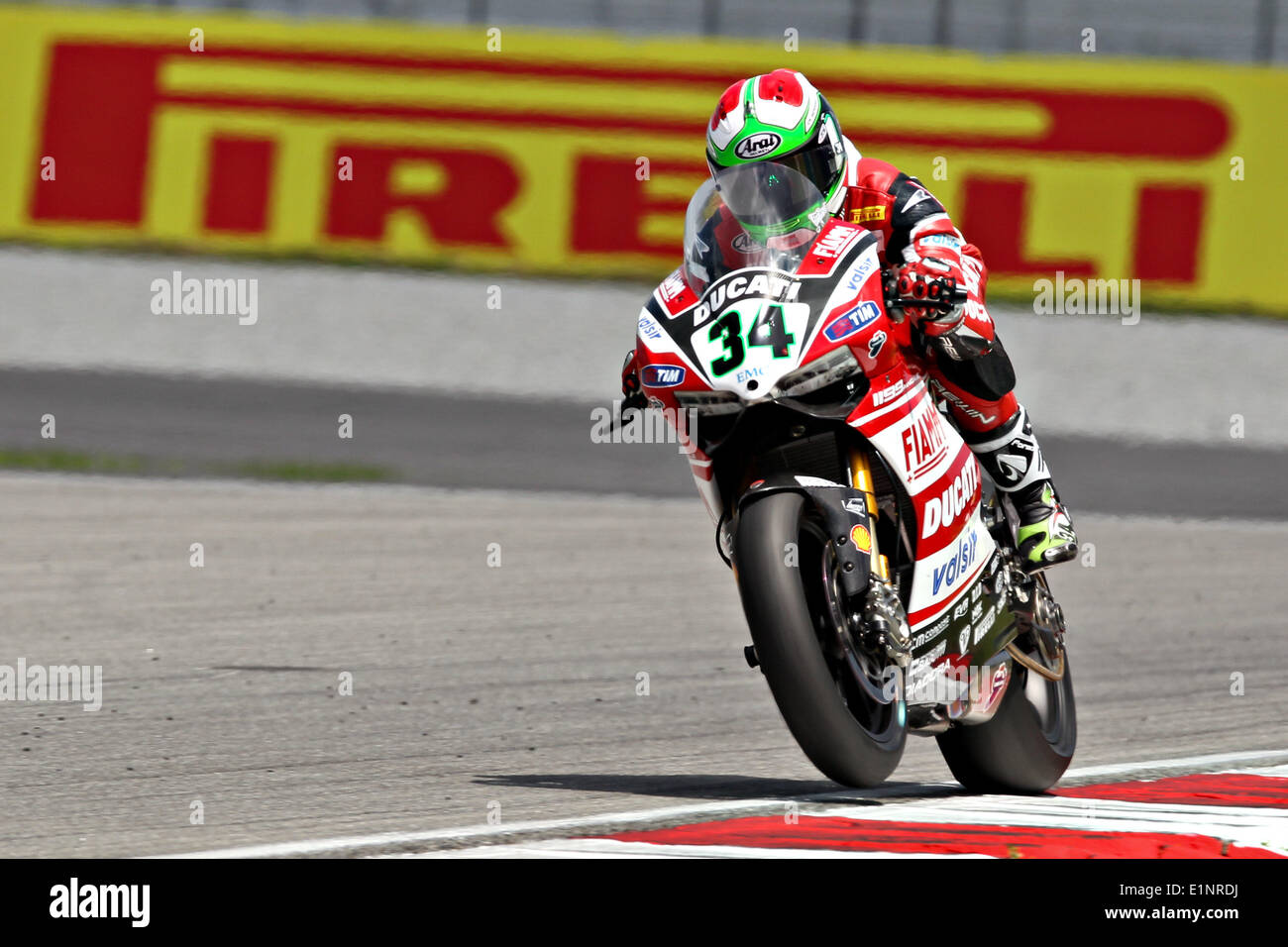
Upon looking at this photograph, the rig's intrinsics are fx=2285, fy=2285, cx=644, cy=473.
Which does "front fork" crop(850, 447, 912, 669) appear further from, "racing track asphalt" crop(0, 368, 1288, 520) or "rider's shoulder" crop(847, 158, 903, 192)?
"racing track asphalt" crop(0, 368, 1288, 520)

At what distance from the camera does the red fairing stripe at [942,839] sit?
495 cm

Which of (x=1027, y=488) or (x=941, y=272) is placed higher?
(x=941, y=272)

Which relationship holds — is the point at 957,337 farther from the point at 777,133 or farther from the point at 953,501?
the point at 777,133

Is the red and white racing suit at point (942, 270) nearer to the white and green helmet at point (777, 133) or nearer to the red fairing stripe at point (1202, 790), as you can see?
the white and green helmet at point (777, 133)

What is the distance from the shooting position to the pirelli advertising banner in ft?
71.4

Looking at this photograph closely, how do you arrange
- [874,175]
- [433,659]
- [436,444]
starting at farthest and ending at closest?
[436,444], [433,659], [874,175]

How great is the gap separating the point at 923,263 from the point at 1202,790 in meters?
1.60

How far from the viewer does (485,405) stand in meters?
19.1

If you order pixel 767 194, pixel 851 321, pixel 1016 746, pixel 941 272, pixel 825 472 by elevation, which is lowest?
pixel 1016 746

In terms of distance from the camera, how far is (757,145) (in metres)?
5.57

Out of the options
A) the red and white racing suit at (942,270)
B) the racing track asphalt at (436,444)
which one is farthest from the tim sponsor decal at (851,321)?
the racing track asphalt at (436,444)

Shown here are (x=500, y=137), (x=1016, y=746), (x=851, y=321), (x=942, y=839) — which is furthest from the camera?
A: (x=500, y=137)

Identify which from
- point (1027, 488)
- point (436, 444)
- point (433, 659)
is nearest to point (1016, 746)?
point (1027, 488)
